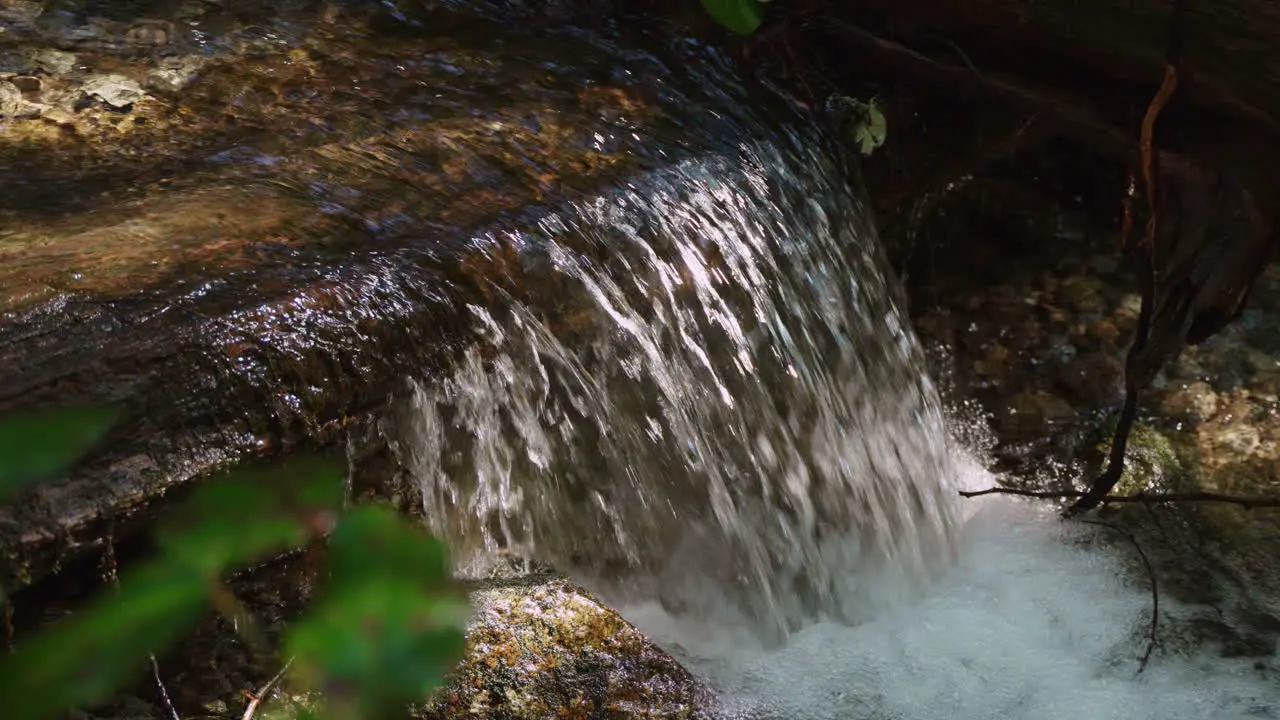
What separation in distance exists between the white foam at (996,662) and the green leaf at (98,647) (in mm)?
1757

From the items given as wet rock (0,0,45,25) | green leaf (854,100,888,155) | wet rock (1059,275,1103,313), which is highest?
green leaf (854,100,888,155)

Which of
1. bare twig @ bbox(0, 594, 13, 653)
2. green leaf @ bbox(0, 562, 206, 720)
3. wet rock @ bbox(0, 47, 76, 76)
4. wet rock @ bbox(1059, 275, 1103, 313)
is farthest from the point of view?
wet rock @ bbox(1059, 275, 1103, 313)

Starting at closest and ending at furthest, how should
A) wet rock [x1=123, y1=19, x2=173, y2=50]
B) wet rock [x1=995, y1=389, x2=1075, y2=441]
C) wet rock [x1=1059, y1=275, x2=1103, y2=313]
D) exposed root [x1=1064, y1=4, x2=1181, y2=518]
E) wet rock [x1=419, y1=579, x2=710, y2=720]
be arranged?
wet rock [x1=419, y1=579, x2=710, y2=720]
exposed root [x1=1064, y1=4, x2=1181, y2=518]
wet rock [x1=123, y1=19, x2=173, y2=50]
wet rock [x1=995, y1=389, x2=1075, y2=441]
wet rock [x1=1059, y1=275, x2=1103, y2=313]

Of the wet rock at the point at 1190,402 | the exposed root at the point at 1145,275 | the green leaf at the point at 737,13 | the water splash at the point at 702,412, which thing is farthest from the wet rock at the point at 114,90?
the wet rock at the point at 1190,402

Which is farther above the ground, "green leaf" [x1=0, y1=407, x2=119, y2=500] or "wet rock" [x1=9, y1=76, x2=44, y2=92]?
"green leaf" [x1=0, y1=407, x2=119, y2=500]

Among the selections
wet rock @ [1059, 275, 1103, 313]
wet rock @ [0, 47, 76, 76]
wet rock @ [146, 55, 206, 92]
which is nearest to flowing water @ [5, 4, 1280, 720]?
wet rock @ [146, 55, 206, 92]

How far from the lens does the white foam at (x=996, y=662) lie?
2350mm

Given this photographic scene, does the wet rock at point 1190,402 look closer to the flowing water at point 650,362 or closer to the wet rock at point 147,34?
the flowing water at point 650,362

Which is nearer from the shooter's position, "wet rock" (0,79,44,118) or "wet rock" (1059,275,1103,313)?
"wet rock" (0,79,44,118)

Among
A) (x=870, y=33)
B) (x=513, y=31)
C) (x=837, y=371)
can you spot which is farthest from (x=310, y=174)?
(x=870, y=33)

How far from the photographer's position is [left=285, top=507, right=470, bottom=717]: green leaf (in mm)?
491

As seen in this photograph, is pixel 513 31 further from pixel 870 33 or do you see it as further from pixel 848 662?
pixel 848 662

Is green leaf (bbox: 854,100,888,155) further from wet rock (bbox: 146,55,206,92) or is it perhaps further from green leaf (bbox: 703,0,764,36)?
wet rock (bbox: 146,55,206,92)

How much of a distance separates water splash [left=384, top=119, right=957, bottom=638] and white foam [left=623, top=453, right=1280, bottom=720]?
0.43 feet
